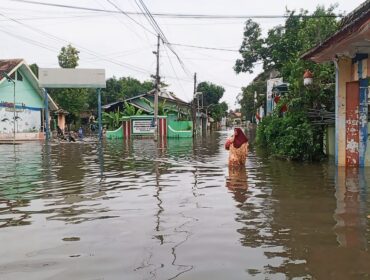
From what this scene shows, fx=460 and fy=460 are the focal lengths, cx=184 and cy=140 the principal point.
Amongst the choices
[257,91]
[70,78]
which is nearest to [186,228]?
[70,78]

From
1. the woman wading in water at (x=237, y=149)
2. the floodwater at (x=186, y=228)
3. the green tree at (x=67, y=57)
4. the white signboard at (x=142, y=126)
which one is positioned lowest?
the floodwater at (x=186, y=228)

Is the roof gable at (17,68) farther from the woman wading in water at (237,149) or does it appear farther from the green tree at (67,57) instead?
the woman wading in water at (237,149)

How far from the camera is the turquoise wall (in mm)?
38469

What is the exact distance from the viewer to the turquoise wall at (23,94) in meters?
38.5

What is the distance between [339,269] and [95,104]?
64174 mm

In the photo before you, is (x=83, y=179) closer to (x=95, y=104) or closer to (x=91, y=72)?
(x=91, y=72)

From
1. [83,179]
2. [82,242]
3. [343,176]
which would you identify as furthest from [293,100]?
[82,242]

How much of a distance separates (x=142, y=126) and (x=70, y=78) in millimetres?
8968

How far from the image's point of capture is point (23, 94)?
1631 inches

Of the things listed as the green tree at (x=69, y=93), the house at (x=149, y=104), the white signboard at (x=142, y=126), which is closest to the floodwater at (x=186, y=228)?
the white signboard at (x=142, y=126)

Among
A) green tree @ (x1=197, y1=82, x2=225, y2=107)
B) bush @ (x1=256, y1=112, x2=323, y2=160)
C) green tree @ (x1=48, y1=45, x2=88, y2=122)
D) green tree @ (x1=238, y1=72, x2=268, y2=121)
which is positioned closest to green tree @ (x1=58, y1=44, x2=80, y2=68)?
green tree @ (x1=48, y1=45, x2=88, y2=122)

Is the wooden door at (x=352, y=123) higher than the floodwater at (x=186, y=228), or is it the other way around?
the wooden door at (x=352, y=123)

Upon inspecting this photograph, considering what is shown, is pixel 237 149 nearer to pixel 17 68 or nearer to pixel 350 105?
pixel 350 105

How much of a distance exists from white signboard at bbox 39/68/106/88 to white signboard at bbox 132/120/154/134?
6818mm
